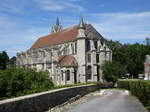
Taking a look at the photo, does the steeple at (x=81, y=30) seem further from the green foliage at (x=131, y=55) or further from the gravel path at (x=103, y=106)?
the gravel path at (x=103, y=106)

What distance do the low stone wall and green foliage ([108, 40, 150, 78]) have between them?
5796 centimetres

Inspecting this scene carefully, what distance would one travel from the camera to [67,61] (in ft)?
197

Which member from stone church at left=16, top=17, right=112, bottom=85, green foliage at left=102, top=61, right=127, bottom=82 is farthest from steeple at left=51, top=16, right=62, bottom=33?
green foliage at left=102, top=61, right=127, bottom=82

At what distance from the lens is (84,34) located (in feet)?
196

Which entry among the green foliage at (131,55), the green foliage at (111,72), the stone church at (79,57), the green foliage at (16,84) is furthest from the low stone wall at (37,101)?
the green foliage at (131,55)

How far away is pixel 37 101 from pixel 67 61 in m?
44.9

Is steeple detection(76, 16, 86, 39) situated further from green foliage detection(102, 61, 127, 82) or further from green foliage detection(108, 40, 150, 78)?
green foliage detection(108, 40, 150, 78)

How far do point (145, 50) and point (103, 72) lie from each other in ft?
107

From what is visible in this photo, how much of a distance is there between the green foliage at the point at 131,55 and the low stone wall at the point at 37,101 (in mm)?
57957

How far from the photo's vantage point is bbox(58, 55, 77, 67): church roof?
59.0m

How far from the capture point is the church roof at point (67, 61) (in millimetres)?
58969

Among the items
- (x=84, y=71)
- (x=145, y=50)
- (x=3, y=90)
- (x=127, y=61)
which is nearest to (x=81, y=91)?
(x=3, y=90)

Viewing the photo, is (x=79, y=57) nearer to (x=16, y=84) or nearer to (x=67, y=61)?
(x=67, y=61)

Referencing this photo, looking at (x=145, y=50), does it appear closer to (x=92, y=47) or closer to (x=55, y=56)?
(x=92, y=47)
